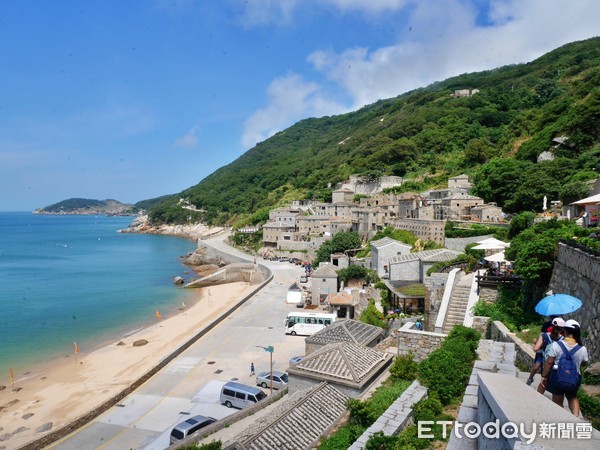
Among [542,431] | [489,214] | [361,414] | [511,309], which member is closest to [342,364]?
[361,414]

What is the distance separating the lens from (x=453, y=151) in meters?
69.4

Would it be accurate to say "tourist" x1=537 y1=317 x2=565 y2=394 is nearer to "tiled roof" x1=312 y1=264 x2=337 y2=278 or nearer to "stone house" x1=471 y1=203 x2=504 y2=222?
"tiled roof" x1=312 y1=264 x2=337 y2=278

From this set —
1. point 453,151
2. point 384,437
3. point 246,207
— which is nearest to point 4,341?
point 384,437

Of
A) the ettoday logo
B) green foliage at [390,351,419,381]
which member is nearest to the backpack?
the ettoday logo

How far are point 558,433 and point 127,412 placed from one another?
55.3 ft

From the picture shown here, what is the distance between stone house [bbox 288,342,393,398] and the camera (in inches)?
389

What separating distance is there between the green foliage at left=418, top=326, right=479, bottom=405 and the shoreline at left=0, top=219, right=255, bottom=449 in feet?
45.5

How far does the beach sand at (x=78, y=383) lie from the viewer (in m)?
16.8

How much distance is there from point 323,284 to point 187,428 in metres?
19.1

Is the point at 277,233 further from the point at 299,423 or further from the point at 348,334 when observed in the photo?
the point at 299,423

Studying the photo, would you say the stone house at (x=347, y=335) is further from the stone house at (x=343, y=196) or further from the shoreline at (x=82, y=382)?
the stone house at (x=343, y=196)

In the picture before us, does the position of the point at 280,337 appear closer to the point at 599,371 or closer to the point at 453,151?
the point at 599,371

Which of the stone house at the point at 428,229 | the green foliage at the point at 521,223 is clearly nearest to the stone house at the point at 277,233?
the stone house at the point at 428,229

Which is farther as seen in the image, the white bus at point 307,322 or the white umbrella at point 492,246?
the white bus at point 307,322
